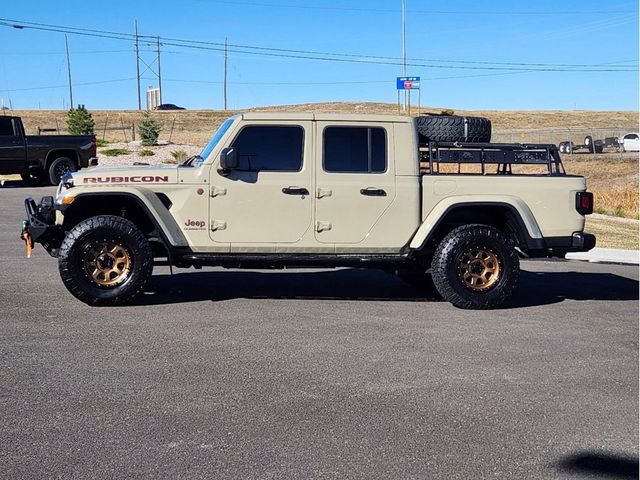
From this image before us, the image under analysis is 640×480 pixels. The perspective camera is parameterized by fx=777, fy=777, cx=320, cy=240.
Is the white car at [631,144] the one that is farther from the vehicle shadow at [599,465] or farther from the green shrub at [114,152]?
the vehicle shadow at [599,465]

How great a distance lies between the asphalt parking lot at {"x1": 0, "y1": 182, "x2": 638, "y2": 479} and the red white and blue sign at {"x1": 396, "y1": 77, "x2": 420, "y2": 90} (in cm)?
4459

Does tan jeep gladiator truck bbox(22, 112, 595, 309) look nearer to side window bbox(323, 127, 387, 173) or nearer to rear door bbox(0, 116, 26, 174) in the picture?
side window bbox(323, 127, 387, 173)

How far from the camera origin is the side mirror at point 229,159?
7910 millimetres

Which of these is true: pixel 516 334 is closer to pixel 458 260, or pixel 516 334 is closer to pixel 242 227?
pixel 458 260

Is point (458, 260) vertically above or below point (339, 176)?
below

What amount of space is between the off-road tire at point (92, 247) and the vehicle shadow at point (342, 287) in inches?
17.5

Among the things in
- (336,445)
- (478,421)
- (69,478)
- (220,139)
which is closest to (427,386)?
(478,421)

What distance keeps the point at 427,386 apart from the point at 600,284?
17.9 ft

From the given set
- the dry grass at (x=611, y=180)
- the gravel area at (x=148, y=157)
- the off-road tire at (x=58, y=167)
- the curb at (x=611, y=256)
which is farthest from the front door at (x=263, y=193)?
the gravel area at (x=148, y=157)

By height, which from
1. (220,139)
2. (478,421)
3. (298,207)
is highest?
(220,139)

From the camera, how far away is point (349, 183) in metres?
8.25

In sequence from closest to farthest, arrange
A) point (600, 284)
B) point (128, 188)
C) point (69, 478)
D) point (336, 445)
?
point (69, 478) → point (336, 445) → point (128, 188) → point (600, 284)

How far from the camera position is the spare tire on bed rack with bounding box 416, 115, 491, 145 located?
8921 millimetres

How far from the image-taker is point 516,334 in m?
7.31
